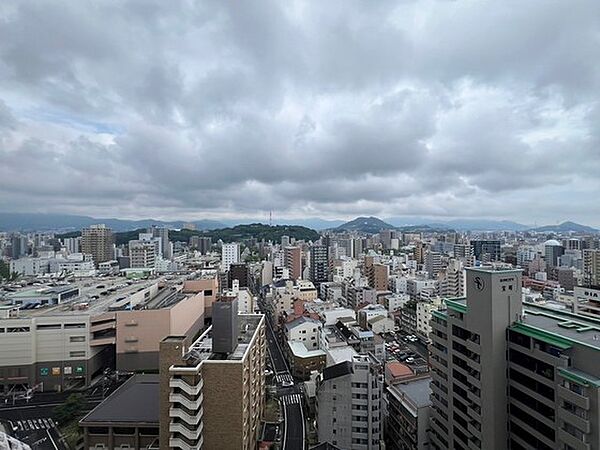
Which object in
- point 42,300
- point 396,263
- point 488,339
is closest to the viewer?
point 488,339

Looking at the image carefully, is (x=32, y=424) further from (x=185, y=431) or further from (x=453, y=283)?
(x=453, y=283)

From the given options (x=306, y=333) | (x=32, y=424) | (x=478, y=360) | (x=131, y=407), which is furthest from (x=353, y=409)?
(x=32, y=424)

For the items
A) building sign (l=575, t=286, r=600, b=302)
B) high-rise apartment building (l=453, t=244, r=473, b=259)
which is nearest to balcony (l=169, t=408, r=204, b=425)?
building sign (l=575, t=286, r=600, b=302)

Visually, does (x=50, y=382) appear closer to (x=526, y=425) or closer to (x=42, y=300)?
(x=42, y=300)

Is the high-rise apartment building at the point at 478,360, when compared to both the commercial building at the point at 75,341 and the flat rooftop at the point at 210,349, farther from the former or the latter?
the commercial building at the point at 75,341

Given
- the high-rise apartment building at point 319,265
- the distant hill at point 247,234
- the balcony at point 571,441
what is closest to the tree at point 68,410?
the balcony at point 571,441

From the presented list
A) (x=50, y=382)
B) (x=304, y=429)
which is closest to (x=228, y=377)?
(x=304, y=429)
